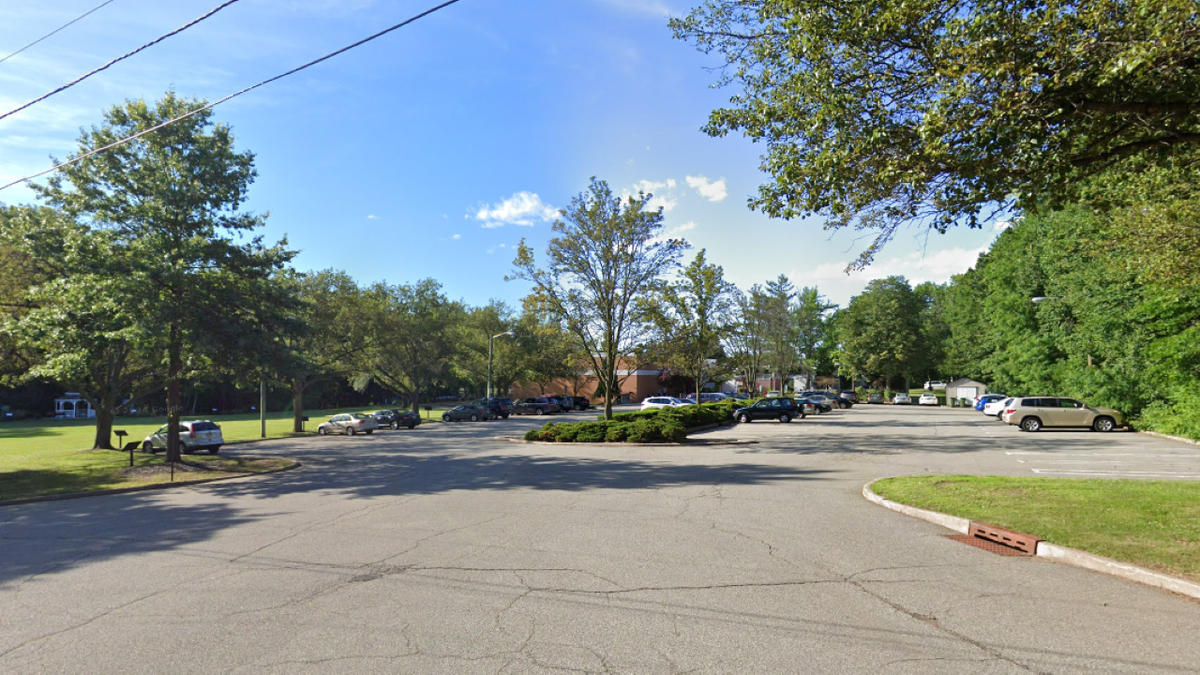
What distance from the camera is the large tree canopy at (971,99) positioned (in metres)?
6.93

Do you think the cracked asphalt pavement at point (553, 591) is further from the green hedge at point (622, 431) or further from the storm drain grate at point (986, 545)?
the green hedge at point (622, 431)

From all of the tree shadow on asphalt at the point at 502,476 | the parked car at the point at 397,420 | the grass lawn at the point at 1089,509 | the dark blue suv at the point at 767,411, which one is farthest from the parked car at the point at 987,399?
the parked car at the point at 397,420

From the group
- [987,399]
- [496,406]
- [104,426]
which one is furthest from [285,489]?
[987,399]

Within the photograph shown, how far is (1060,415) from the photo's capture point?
2808 cm

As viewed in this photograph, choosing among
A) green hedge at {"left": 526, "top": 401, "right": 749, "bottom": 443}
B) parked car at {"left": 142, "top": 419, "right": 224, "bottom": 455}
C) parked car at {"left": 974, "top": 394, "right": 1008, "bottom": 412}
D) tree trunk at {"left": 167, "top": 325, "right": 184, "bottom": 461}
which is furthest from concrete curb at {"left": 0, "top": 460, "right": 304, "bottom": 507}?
parked car at {"left": 974, "top": 394, "right": 1008, "bottom": 412}

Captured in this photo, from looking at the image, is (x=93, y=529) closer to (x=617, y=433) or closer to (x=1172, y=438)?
(x=617, y=433)

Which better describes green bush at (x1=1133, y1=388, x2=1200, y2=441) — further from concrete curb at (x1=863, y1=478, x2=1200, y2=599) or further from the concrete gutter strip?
the concrete gutter strip

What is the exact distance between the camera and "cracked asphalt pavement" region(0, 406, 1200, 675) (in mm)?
4625

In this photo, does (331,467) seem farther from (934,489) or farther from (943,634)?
(943,634)

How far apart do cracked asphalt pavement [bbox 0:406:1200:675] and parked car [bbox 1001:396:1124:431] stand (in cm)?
2214

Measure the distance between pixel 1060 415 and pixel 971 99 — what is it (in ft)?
88.4

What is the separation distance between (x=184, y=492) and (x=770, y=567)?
14218mm

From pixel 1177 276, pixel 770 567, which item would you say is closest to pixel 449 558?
pixel 770 567

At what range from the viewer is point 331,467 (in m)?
19.3
